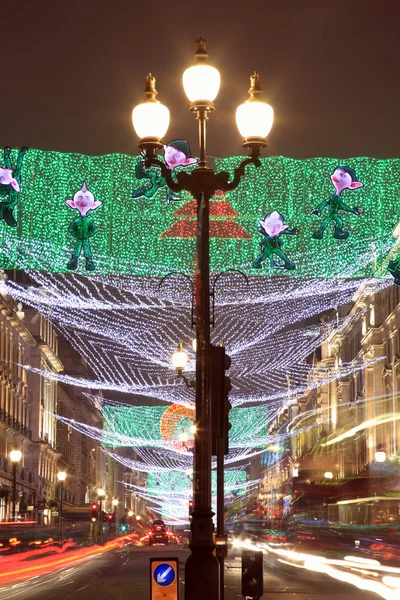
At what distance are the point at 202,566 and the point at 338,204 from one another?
10888 mm

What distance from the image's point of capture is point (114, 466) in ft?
647

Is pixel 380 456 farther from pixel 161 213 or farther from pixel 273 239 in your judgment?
pixel 273 239

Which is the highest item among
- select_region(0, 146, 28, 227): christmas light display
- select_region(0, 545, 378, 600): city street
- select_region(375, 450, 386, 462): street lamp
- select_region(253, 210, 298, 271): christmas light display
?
select_region(0, 146, 28, 227): christmas light display

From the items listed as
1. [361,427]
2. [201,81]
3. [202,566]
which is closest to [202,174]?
[201,81]

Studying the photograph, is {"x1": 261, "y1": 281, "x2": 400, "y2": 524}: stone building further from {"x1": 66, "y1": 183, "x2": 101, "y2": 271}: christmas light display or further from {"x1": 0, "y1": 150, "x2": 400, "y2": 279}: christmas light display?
{"x1": 66, "y1": 183, "x2": 101, "y2": 271}: christmas light display

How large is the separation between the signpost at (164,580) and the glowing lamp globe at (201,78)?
199 inches

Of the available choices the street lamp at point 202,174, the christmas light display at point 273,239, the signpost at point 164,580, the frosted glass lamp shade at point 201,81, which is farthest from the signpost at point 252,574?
the christmas light display at point 273,239

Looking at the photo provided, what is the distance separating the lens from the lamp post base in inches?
415

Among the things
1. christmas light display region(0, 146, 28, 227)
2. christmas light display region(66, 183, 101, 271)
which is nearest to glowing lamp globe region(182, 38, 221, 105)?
christmas light display region(0, 146, 28, 227)

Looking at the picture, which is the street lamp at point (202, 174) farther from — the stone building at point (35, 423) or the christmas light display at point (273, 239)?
the stone building at point (35, 423)

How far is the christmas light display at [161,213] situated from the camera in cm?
2022

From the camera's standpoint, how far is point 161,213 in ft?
68.7

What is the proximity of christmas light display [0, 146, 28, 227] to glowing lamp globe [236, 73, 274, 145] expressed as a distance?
298 inches

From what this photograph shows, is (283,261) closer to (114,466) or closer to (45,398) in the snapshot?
(45,398)
